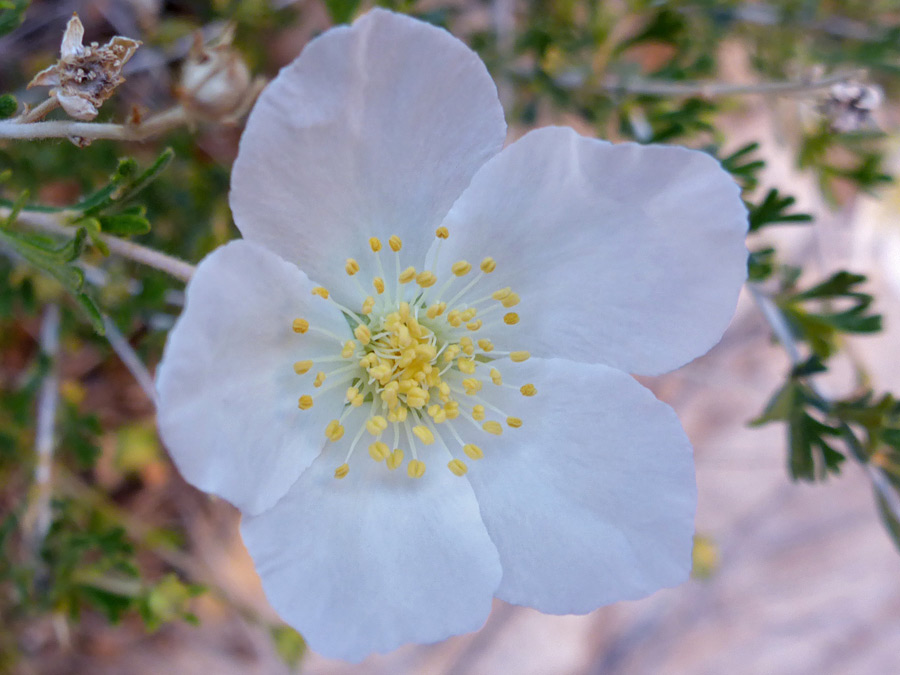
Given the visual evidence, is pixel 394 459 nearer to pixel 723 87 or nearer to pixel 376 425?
pixel 376 425

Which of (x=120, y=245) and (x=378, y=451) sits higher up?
(x=120, y=245)

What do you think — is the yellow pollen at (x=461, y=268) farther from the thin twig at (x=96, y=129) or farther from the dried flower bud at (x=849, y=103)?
the dried flower bud at (x=849, y=103)

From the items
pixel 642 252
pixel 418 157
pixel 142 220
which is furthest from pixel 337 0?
pixel 642 252

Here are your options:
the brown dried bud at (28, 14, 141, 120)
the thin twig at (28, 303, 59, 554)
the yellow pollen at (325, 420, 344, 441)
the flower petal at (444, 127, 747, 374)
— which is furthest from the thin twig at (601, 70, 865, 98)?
the thin twig at (28, 303, 59, 554)

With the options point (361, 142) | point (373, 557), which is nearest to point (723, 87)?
point (361, 142)

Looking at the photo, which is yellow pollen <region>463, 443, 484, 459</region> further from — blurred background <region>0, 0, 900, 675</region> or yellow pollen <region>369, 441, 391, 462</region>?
blurred background <region>0, 0, 900, 675</region>

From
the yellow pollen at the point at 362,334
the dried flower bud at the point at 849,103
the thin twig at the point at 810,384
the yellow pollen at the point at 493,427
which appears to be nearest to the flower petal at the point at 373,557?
the yellow pollen at the point at 493,427
